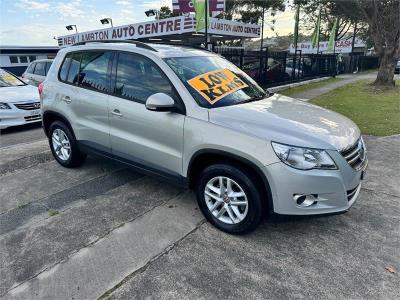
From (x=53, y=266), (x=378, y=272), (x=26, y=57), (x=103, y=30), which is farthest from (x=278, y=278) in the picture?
(x=26, y=57)

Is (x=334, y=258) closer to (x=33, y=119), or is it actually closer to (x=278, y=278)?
(x=278, y=278)

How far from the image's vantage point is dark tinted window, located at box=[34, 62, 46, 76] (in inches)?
441

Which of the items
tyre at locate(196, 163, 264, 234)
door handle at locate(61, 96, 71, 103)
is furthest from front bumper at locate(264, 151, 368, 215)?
door handle at locate(61, 96, 71, 103)

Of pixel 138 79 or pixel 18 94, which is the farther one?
pixel 18 94

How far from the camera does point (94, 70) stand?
14.2ft

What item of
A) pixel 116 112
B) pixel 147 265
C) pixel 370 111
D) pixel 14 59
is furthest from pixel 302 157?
pixel 14 59

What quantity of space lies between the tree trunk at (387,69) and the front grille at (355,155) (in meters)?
16.4

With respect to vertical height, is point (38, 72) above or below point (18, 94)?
above

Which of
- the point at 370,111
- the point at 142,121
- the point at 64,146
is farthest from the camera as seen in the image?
Answer: the point at 370,111

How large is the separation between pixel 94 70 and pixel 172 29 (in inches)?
710

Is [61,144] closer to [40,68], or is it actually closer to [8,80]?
[8,80]

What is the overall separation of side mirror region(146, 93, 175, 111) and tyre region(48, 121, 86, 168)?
200cm

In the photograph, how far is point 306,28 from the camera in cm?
4978

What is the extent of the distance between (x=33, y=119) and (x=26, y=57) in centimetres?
2746
